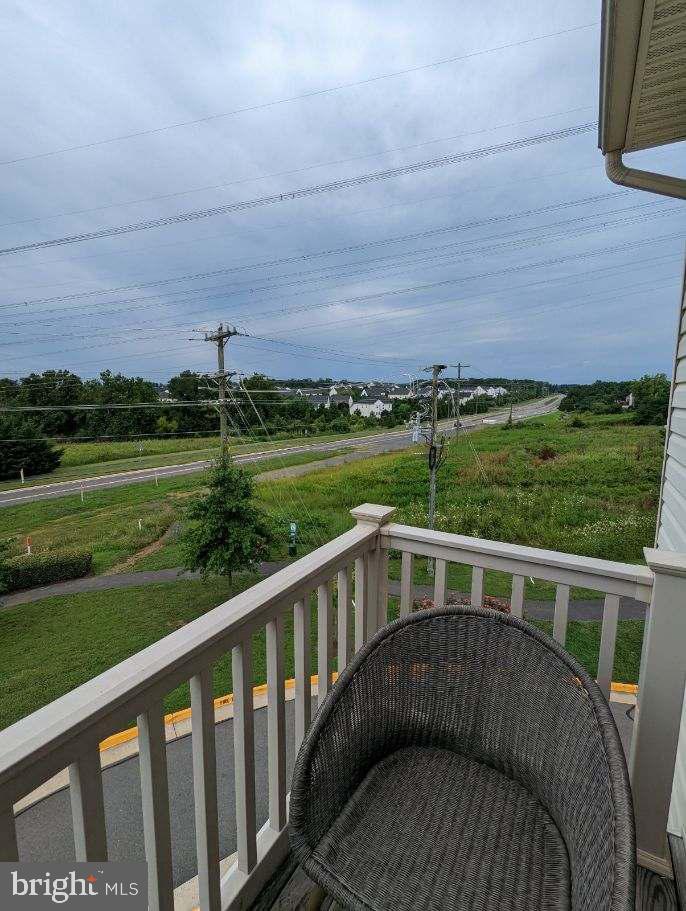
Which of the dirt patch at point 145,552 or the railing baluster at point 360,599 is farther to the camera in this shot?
the dirt patch at point 145,552

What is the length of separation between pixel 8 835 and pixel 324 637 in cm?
79

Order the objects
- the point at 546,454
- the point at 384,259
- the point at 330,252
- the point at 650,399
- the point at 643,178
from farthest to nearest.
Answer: the point at 384,259 < the point at 330,252 < the point at 546,454 < the point at 650,399 < the point at 643,178

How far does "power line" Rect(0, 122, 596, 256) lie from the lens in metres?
7.32

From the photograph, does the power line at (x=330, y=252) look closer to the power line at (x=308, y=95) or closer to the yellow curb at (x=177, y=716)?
the power line at (x=308, y=95)

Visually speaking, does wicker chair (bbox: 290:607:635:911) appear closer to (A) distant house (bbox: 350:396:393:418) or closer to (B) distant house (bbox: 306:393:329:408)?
(B) distant house (bbox: 306:393:329:408)

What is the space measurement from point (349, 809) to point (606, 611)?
0.75 m

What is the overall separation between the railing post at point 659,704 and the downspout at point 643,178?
156 cm

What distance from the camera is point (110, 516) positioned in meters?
7.31

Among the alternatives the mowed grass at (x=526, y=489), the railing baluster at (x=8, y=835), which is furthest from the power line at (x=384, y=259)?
the railing baluster at (x=8, y=835)

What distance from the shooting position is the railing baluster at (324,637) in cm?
114

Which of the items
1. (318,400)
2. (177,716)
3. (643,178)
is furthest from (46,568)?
(643,178)

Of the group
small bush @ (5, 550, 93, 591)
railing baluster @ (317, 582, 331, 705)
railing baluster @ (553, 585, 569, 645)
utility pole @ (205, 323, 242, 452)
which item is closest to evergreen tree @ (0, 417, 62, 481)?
small bush @ (5, 550, 93, 591)

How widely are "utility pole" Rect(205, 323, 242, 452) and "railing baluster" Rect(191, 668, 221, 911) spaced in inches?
279

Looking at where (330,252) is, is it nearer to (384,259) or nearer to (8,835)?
(384,259)
